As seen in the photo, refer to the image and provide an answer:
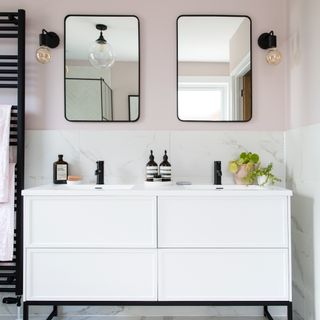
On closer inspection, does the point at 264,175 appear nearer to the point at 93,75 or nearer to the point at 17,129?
the point at 93,75

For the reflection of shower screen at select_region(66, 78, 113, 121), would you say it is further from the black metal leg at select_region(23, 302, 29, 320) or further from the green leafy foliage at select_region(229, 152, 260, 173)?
the black metal leg at select_region(23, 302, 29, 320)

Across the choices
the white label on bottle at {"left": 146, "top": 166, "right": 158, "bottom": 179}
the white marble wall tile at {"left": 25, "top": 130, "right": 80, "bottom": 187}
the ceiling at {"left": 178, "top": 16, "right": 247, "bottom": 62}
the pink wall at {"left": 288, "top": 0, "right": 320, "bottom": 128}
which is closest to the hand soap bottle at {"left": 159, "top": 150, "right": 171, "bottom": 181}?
the white label on bottle at {"left": 146, "top": 166, "right": 158, "bottom": 179}

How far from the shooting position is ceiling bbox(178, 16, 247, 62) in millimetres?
2262

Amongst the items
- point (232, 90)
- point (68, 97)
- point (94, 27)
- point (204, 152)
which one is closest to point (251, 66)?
point (232, 90)

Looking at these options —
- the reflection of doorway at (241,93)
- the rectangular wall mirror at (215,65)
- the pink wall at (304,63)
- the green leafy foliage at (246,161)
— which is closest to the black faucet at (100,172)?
the rectangular wall mirror at (215,65)

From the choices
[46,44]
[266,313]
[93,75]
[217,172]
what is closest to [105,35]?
[93,75]

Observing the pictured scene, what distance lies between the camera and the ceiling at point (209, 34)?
2.26 m

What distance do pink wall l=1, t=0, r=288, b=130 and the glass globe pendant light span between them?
0.20m

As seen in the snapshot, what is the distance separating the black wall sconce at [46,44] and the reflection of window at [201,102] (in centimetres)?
89

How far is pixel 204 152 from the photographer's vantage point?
2.27 meters

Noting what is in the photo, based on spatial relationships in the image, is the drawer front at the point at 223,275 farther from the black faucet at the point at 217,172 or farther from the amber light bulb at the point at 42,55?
the amber light bulb at the point at 42,55

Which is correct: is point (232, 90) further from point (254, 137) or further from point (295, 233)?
point (295, 233)

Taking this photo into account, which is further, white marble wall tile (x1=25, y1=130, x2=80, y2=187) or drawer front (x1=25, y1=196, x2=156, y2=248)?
white marble wall tile (x1=25, y1=130, x2=80, y2=187)

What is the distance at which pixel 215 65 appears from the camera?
2270 mm
